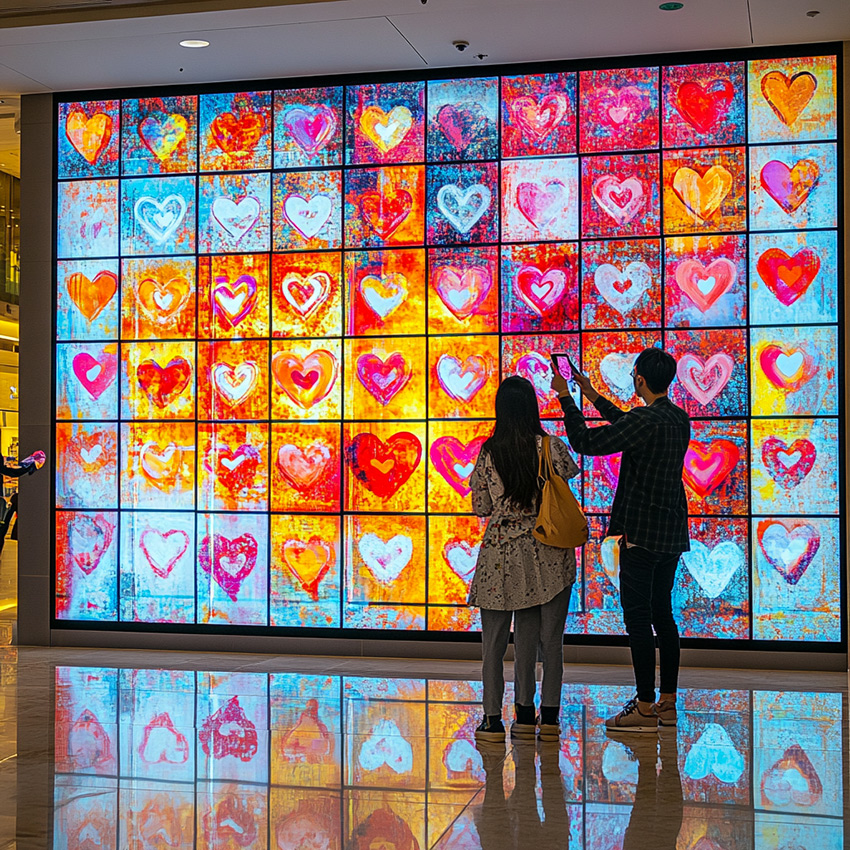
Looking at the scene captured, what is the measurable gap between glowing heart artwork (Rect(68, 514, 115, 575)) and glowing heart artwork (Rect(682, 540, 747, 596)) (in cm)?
367

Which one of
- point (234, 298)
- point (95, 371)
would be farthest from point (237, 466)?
point (95, 371)

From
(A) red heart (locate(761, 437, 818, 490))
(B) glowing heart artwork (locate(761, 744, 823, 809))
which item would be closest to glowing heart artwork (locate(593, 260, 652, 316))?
(A) red heart (locate(761, 437, 818, 490))

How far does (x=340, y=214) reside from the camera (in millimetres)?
7062

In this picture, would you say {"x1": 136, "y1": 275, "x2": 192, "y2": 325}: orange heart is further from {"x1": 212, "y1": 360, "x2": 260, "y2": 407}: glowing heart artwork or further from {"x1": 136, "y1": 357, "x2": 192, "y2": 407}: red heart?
{"x1": 212, "y1": 360, "x2": 260, "y2": 407}: glowing heart artwork

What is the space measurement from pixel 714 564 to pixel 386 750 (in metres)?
2.63

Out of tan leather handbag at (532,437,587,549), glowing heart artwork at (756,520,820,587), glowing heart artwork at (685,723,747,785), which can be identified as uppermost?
tan leather handbag at (532,437,587,549)

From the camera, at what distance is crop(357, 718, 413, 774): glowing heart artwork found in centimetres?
443

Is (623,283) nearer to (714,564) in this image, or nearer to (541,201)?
(541,201)

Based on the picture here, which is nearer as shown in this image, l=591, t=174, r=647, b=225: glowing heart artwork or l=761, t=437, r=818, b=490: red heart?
l=761, t=437, r=818, b=490: red heart

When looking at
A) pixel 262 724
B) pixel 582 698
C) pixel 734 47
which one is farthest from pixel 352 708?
pixel 734 47

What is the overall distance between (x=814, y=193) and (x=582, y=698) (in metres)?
3.14

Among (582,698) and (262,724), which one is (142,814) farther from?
(582,698)

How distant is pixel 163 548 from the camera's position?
7.26 meters

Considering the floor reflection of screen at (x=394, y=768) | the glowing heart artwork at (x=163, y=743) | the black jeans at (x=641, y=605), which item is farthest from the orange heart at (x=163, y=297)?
the black jeans at (x=641, y=605)
